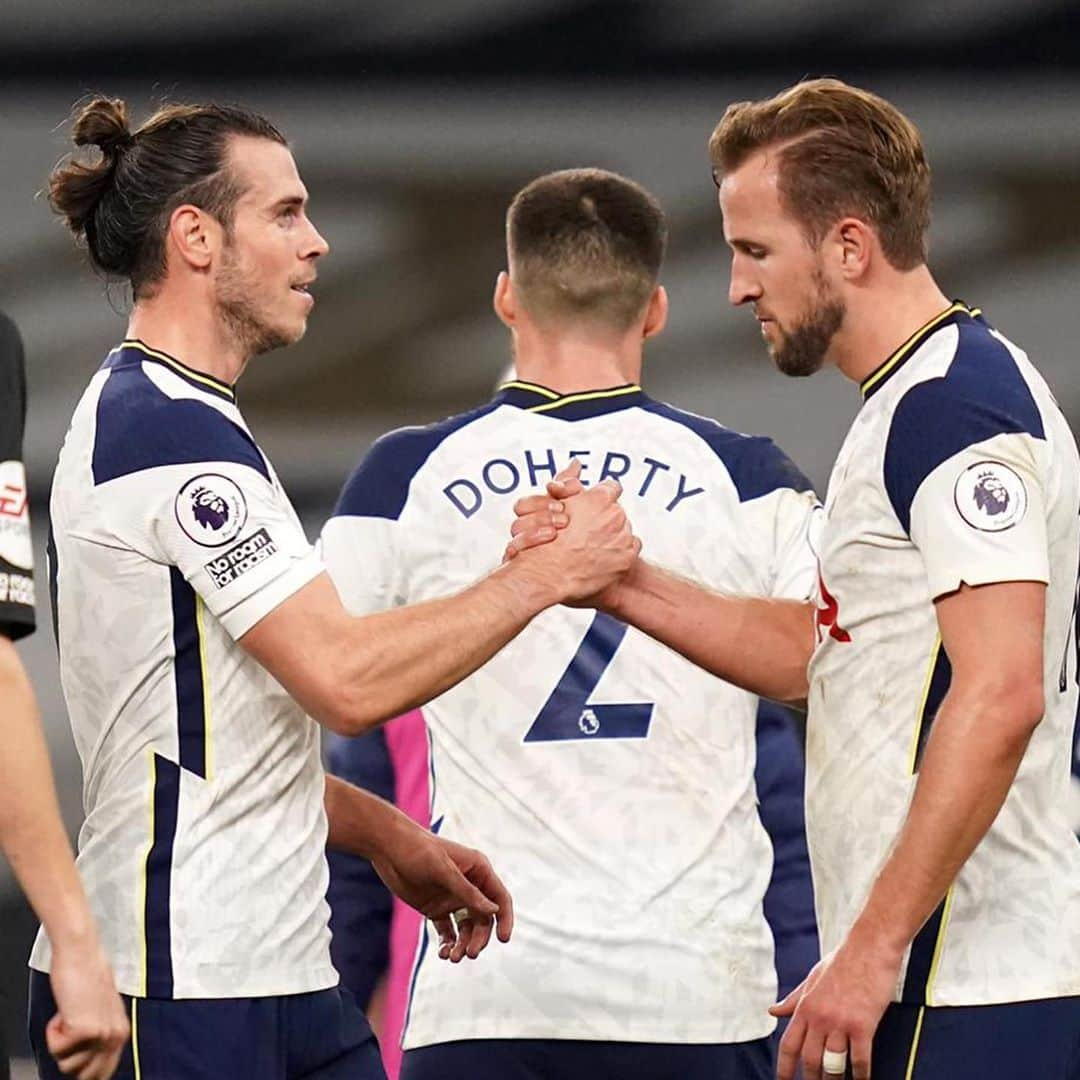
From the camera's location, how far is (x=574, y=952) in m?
3.25

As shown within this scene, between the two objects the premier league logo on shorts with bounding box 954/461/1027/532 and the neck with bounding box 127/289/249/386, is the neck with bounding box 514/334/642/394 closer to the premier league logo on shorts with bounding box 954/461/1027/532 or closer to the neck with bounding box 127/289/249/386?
the neck with bounding box 127/289/249/386

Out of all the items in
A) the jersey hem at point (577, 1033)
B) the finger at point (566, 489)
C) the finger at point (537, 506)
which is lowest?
Result: the jersey hem at point (577, 1033)

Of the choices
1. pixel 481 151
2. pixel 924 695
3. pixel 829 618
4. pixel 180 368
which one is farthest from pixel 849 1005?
pixel 481 151

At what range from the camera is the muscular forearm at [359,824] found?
117 inches

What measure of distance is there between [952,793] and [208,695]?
0.85 meters

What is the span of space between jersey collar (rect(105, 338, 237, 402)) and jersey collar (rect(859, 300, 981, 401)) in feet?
2.49

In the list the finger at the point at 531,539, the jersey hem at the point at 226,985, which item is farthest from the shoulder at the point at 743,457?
the jersey hem at the point at 226,985

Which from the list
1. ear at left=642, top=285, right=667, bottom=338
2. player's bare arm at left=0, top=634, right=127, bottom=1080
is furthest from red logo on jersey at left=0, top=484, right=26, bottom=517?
ear at left=642, top=285, right=667, bottom=338

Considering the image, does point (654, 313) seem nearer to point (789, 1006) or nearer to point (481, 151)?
point (789, 1006)

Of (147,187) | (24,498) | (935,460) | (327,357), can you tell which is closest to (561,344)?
(147,187)

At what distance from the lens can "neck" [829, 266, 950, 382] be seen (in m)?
2.64

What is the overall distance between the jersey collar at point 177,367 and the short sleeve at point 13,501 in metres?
0.47

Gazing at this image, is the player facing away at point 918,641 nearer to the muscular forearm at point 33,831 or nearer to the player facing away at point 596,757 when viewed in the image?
the player facing away at point 596,757

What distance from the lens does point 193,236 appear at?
2850mm
